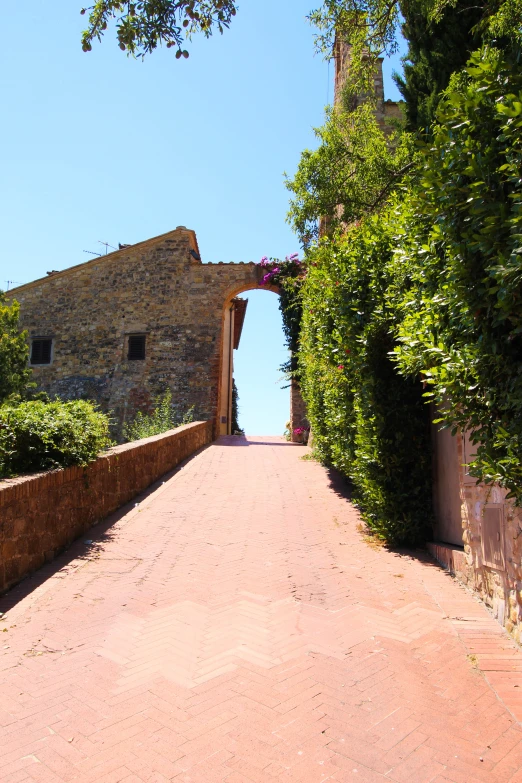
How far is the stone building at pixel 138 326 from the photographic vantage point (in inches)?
747

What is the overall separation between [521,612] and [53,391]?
18.9 m

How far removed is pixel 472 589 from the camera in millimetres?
4242

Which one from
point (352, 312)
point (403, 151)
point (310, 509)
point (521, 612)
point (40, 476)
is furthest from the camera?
point (403, 151)

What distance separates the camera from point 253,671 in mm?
3047

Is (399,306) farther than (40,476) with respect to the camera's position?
No

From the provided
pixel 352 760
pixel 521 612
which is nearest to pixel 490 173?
pixel 521 612

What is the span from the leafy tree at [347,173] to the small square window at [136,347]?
1133cm

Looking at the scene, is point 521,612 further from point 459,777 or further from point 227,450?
point 227,450

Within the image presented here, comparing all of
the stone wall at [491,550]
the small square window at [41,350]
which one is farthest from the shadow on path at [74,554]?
the small square window at [41,350]

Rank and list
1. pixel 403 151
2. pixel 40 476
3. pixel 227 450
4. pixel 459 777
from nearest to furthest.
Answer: pixel 459 777 < pixel 40 476 < pixel 403 151 < pixel 227 450

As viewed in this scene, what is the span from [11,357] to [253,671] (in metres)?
16.2

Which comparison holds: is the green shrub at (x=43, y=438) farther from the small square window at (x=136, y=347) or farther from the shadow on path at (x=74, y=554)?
the small square window at (x=136, y=347)

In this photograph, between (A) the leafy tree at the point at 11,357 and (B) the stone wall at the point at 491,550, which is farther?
(A) the leafy tree at the point at 11,357

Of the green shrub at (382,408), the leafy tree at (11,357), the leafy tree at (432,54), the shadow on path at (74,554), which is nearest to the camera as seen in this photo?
the shadow on path at (74,554)
